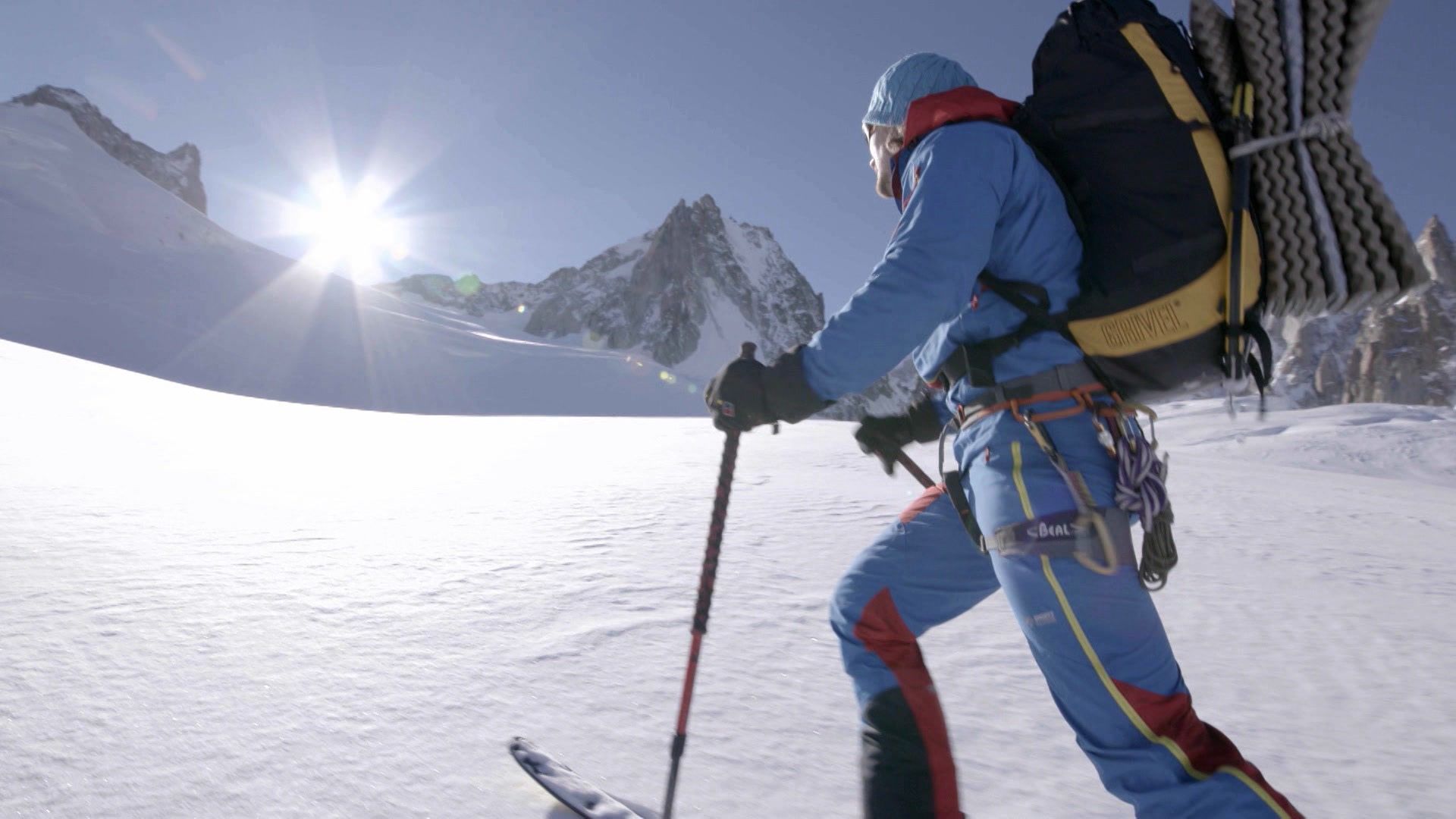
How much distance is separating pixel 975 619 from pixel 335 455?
6.78 m

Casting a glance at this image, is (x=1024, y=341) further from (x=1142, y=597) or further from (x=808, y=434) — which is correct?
(x=808, y=434)

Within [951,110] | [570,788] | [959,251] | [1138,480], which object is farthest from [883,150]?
[570,788]

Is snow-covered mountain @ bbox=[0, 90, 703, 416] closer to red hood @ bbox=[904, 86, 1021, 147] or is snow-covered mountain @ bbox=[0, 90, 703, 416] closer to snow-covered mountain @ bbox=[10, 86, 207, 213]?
red hood @ bbox=[904, 86, 1021, 147]

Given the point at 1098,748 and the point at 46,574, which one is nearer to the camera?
the point at 1098,748

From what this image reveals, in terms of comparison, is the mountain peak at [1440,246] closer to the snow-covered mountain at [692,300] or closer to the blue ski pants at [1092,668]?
the snow-covered mountain at [692,300]

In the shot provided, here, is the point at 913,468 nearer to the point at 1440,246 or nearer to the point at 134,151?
the point at 134,151

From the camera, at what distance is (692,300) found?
137625 millimetres

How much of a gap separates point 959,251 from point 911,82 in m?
0.70

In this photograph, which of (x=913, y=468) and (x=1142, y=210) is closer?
(x=1142, y=210)

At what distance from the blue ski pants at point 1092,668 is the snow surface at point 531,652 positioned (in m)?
0.52

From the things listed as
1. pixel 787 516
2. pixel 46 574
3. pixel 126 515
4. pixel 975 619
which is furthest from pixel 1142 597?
pixel 126 515

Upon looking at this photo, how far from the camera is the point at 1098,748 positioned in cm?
147

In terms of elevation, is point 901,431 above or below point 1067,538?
above

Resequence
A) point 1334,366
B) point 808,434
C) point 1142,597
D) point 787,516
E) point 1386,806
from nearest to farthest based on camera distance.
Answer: point 1142,597 → point 1386,806 → point 787,516 → point 808,434 → point 1334,366
